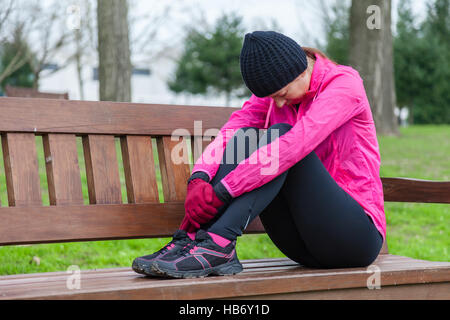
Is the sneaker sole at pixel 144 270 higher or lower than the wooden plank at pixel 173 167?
lower

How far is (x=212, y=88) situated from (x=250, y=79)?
942 inches

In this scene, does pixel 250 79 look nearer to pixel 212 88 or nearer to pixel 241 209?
pixel 241 209

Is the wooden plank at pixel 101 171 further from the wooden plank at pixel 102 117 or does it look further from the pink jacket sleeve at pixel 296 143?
the pink jacket sleeve at pixel 296 143

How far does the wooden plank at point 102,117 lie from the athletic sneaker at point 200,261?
0.78 m

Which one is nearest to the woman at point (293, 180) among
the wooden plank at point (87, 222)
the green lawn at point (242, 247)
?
the wooden plank at point (87, 222)

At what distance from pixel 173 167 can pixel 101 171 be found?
364mm

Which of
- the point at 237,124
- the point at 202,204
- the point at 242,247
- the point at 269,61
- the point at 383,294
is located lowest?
the point at 242,247

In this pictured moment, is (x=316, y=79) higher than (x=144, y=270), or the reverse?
(x=316, y=79)

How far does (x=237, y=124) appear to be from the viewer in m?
2.59

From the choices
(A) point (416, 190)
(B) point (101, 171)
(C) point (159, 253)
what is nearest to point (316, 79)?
(A) point (416, 190)

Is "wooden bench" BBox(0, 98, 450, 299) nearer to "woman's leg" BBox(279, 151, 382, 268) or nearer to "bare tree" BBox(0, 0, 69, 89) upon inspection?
"woman's leg" BBox(279, 151, 382, 268)

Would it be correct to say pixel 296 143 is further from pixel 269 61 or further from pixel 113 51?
pixel 113 51

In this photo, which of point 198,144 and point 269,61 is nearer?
point 269,61

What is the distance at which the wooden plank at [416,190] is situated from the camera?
2568 mm
